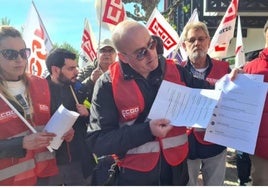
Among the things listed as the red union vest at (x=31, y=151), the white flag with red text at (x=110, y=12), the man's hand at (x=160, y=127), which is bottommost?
the red union vest at (x=31, y=151)

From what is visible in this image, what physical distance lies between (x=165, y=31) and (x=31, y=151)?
3.66 m

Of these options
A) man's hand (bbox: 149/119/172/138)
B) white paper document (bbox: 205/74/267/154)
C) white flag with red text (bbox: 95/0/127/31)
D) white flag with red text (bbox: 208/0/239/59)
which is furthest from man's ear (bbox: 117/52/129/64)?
white flag with red text (bbox: 208/0/239/59)

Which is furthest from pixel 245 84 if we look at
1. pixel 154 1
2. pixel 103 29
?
pixel 154 1

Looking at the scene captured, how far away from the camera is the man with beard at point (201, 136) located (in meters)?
3.13

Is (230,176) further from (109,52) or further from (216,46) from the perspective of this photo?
(109,52)

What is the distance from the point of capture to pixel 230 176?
5.21 m

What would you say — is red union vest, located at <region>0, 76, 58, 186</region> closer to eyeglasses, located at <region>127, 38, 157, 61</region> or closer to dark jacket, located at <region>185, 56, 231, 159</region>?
eyeglasses, located at <region>127, 38, 157, 61</region>

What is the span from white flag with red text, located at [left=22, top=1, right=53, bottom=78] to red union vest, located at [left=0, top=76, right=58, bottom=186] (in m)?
1.91

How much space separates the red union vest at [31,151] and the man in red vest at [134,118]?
468mm

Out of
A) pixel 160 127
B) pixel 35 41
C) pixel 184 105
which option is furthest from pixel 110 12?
pixel 160 127

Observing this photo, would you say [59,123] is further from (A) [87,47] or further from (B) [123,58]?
(A) [87,47]

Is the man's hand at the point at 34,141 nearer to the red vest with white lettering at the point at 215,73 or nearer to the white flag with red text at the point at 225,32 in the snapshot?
the red vest with white lettering at the point at 215,73

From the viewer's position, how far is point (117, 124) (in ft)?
6.84

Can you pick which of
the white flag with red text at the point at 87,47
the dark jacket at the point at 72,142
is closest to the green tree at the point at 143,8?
the white flag with red text at the point at 87,47
